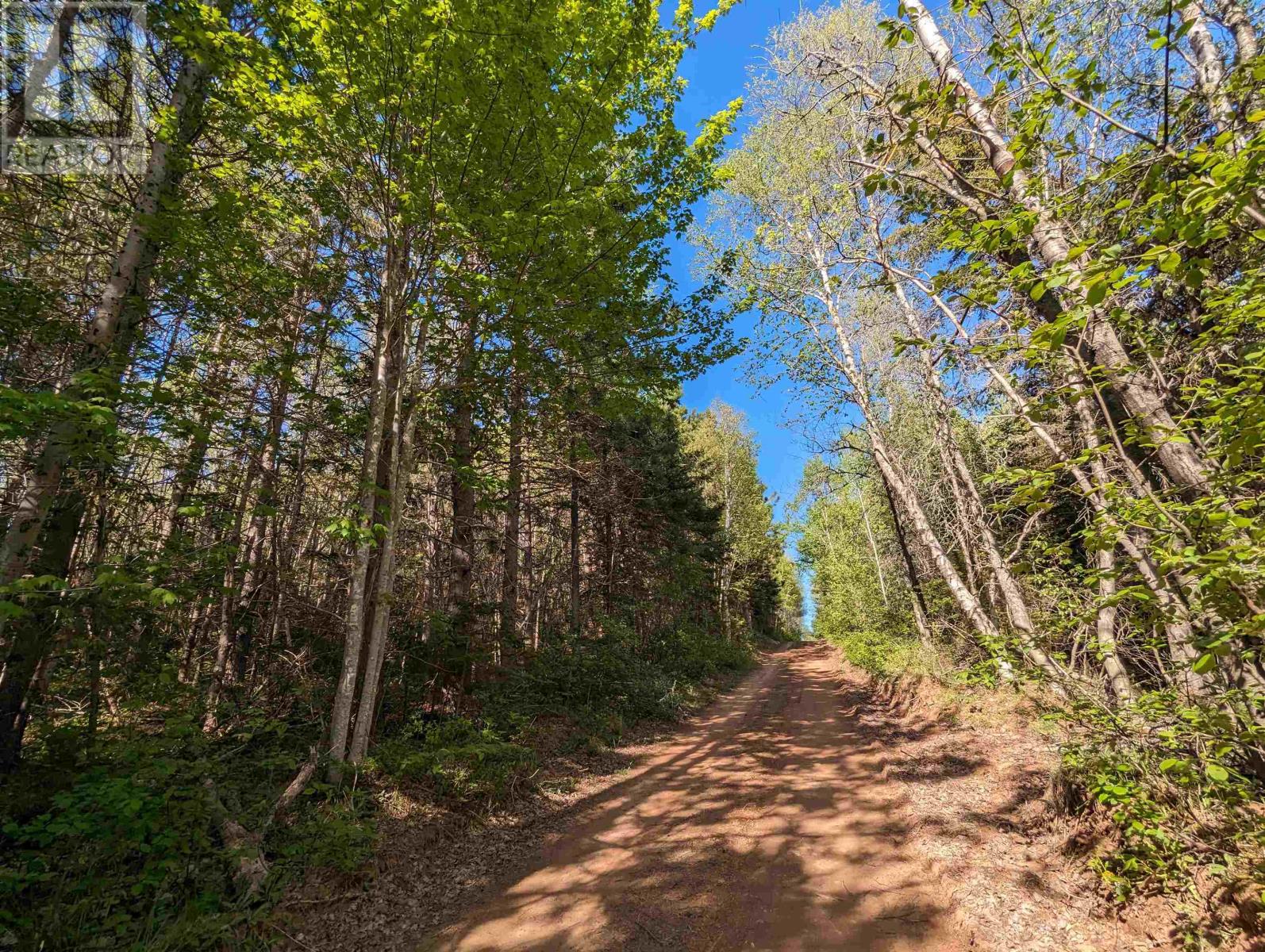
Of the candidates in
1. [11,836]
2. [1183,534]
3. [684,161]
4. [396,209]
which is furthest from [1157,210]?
[11,836]

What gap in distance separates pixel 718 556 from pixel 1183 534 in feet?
67.0

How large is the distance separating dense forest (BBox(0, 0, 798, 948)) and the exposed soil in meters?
0.84

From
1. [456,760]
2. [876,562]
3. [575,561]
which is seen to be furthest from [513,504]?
[876,562]

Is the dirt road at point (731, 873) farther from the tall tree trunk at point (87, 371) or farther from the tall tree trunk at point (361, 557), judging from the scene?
the tall tree trunk at point (87, 371)

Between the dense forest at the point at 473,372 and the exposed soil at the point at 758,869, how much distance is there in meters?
0.53

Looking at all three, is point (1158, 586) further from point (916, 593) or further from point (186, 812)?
point (916, 593)

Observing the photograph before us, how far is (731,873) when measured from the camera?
4.48 meters

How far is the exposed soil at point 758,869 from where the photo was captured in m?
3.59

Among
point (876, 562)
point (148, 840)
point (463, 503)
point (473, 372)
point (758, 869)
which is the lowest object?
point (758, 869)

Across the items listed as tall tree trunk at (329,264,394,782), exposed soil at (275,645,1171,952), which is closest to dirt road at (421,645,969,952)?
exposed soil at (275,645,1171,952)

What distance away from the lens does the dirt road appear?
12.0 ft

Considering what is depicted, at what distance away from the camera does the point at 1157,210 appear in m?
2.72

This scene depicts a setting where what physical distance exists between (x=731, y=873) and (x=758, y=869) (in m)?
0.26

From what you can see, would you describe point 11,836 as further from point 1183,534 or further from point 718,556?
point 718,556
